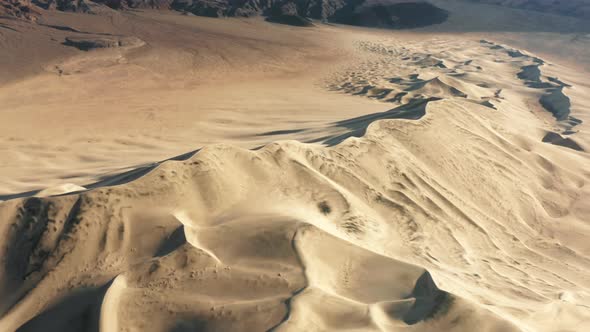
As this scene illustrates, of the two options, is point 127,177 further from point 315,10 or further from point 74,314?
point 315,10

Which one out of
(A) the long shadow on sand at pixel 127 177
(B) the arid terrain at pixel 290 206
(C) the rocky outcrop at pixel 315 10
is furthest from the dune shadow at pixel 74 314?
(C) the rocky outcrop at pixel 315 10

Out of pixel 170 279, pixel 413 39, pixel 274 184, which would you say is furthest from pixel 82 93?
pixel 413 39

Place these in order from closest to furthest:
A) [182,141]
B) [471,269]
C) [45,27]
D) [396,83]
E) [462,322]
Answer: [462,322] < [471,269] < [182,141] < [396,83] < [45,27]

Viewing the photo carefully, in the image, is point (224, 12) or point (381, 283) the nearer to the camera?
point (381, 283)

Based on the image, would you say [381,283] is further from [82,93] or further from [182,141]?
[82,93]

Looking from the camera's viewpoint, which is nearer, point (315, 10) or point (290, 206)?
point (290, 206)

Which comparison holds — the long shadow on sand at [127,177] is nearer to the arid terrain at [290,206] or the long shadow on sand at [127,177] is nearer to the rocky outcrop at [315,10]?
the arid terrain at [290,206]

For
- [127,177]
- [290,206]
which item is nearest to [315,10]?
[127,177]

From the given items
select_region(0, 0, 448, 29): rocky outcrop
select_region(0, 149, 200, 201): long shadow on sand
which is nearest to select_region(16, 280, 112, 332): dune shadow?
select_region(0, 149, 200, 201): long shadow on sand

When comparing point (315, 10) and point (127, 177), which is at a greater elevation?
point (315, 10)
